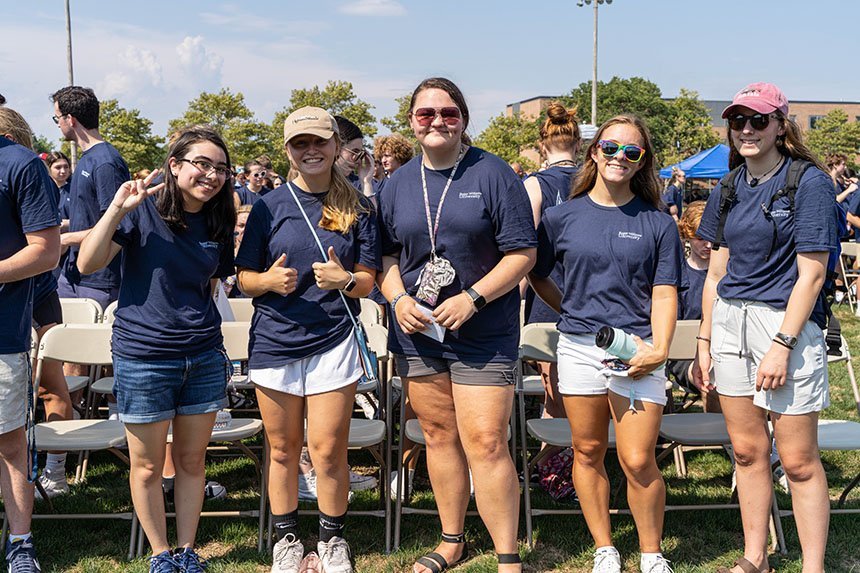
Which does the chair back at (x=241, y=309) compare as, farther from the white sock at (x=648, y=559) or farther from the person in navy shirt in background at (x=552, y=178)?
the white sock at (x=648, y=559)

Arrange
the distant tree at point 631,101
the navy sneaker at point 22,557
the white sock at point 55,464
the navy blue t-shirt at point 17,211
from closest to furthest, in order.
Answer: the navy blue t-shirt at point 17,211
the navy sneaker at point 22,557
the white sock at point 55,464
the distant tree at point 631,101

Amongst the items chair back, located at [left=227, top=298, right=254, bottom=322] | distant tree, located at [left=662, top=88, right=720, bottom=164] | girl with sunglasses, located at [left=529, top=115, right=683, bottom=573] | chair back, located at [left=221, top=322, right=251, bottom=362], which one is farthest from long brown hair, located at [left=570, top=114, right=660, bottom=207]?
distant tree, located at [left=662, top=88, right=720, bottom=164]

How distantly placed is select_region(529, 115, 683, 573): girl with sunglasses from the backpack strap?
0.22m

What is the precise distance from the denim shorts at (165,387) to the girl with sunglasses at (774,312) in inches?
82.5

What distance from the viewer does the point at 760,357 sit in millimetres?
3070

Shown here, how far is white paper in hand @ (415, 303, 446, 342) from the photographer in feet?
10.2

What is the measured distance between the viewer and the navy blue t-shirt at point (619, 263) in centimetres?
316

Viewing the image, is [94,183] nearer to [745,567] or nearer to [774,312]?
[774,312]

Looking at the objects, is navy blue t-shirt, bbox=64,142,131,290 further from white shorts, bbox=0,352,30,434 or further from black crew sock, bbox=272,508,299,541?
black crew sock, bbox=272,508,299,541

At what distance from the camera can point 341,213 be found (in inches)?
127

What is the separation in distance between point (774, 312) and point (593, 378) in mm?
729

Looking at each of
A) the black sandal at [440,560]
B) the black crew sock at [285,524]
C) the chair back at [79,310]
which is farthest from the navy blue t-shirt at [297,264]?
the chair back at [79,310]

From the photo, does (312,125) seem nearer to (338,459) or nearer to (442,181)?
(442,181)

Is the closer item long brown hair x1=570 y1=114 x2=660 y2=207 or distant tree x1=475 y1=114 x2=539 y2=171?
long brown hair x1=570 y1=114 x2=660 y2=207
